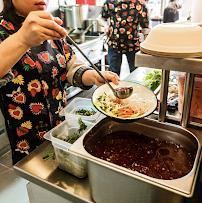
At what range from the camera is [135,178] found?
2.01 ft

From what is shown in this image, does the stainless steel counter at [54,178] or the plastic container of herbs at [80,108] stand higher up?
the plastic container of herbs at [80,108]

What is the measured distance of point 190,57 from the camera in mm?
626

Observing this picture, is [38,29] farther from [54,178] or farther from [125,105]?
[54,178]

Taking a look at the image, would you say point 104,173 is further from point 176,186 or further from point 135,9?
point 135,9

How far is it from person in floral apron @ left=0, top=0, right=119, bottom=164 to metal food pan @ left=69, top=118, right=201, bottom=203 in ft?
1.27

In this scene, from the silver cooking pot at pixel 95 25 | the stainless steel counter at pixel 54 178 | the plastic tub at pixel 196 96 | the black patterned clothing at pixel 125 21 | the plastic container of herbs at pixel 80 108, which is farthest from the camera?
the silver cooking pot at pixel 95 25

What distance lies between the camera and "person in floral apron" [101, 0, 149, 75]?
3.03 meters

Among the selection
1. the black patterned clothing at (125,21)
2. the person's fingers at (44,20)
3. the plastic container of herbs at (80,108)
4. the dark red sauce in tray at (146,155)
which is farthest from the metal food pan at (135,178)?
the black patterned clothing at (125,21)

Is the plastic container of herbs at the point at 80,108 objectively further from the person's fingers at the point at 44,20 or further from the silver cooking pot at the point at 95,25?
the silver cooking pot at the point at 95,25

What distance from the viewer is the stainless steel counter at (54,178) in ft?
2.70

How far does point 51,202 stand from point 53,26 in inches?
32.0

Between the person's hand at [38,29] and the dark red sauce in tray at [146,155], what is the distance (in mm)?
502

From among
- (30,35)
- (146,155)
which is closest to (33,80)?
(30,35)

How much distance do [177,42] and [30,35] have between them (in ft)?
1.85
